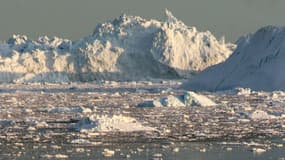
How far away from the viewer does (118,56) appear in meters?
52.9

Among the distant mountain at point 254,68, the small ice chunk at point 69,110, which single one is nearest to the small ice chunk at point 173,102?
the small ice chunk at point 69,110

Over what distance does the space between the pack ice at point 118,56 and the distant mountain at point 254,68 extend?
16.5m

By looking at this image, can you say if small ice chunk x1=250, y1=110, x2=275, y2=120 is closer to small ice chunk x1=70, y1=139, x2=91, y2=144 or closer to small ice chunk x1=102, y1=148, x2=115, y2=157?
small ice chunk x1=70, y1=139, x2=91, y2=144

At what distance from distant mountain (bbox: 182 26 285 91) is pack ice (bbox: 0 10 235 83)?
16.5 metres

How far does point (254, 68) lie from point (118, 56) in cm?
2140

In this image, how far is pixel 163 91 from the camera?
3612cm

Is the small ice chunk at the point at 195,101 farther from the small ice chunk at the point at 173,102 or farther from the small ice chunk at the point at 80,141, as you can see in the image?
the small ice chunk at the point at 80,141

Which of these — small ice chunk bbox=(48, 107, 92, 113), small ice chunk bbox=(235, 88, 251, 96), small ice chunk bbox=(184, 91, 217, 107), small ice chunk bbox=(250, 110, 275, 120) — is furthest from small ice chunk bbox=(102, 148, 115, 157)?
small ice chunk bbox=(235, 88, 251, 96)

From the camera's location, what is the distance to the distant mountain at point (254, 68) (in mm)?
31609

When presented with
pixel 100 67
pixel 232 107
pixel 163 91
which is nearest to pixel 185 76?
pixel 100 67

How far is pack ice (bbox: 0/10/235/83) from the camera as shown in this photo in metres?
52.2

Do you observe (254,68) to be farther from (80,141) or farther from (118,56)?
(118,56)

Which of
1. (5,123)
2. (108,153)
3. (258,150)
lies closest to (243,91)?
(5,123)

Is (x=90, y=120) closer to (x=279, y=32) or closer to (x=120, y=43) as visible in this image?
(x=279, y=32)
